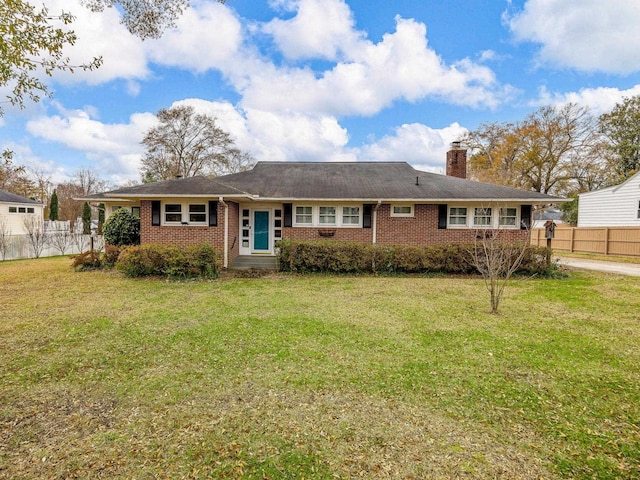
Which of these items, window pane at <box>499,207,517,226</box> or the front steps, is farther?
window pane at <box>499,207,517,226</box>

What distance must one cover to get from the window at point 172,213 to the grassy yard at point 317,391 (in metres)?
5.24

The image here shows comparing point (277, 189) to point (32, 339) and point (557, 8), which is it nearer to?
point (32, 339)

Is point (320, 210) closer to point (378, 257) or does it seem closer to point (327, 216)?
point (327, 216)

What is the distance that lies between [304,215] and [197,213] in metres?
4.03

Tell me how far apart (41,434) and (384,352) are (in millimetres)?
3870

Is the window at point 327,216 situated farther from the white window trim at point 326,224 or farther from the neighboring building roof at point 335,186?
the neighboring building roof at point 335,186

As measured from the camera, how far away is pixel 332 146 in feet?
98.0

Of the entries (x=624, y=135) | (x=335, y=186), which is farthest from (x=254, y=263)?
(x=624, y=135)

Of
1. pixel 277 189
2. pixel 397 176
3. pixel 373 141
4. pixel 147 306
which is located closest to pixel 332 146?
pixel 373 141

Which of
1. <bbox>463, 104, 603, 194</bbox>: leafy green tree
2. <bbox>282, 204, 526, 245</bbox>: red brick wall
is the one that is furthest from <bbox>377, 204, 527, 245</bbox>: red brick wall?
<bbox>463, 104, 603, 194</bbox>: leafy green tree

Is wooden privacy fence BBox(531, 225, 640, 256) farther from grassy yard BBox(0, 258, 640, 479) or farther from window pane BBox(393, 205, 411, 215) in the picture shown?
grassy yard BBox(0, 258, 640, 479)

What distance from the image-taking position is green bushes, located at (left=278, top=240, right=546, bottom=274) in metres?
11.2

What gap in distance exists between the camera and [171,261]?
1016 centimetres

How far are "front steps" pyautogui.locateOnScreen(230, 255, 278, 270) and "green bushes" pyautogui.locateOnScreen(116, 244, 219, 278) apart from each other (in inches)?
65.7
